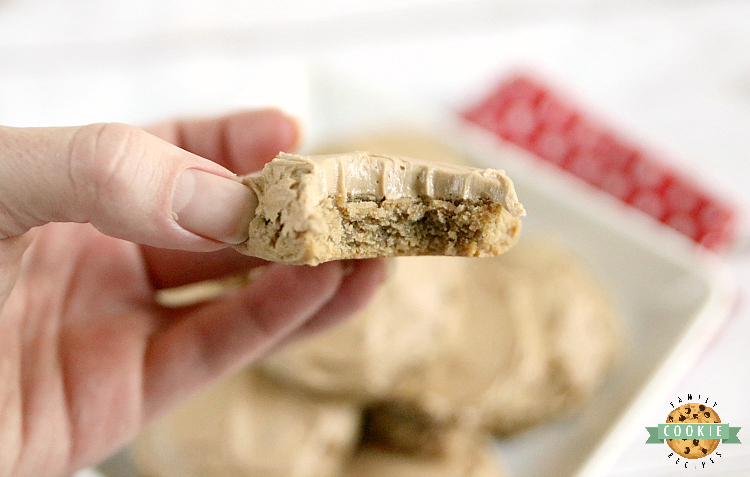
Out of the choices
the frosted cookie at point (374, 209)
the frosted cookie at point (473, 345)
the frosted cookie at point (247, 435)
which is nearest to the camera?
the frosted cookie at point (374, 209)

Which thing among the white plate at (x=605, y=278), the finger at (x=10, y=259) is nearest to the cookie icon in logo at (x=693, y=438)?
the white plate at (x=605, y=278)

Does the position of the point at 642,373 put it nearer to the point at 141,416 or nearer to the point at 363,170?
the point at 363,170

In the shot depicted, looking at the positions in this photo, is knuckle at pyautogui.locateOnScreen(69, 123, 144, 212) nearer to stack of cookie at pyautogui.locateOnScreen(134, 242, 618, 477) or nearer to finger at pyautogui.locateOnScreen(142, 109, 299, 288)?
finger at pyautogui.locateOnScreen(142, 109, 299, 288)

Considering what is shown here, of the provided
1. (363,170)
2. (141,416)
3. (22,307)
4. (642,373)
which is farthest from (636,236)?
(22,307)

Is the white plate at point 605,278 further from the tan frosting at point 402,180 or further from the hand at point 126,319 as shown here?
the tan frosting at point 402,180

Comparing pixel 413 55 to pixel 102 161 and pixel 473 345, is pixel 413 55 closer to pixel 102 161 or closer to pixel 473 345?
pixel 473 345

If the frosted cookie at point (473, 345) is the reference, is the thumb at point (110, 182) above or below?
above
